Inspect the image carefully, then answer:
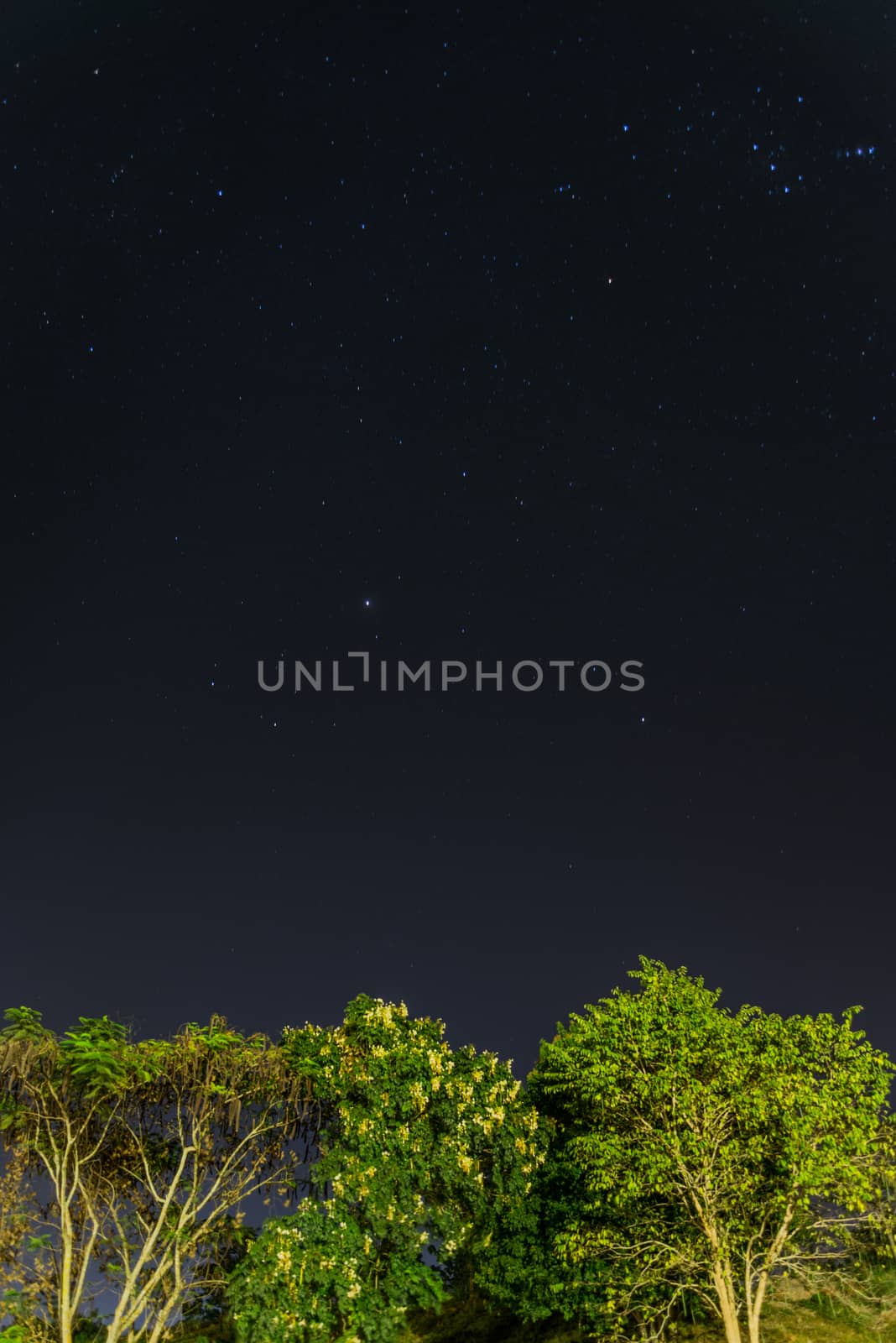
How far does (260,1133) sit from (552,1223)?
7981 millimetres

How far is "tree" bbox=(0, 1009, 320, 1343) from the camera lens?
20969mm

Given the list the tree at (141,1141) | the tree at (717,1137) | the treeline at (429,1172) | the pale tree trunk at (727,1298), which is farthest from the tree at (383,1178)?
the pale tree trunk at (727,1298)

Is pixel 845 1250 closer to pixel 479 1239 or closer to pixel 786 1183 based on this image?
pixel 786 1183

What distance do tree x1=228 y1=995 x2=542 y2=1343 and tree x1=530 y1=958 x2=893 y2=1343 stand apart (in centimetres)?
324

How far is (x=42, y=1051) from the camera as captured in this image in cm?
2108

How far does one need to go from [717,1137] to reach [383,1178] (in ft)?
26.5

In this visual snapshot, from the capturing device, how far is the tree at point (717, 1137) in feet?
57.4

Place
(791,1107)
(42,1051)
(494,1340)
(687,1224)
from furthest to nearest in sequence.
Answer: (494,1340)
(42,1051)
(687,1224)
(791,1107)

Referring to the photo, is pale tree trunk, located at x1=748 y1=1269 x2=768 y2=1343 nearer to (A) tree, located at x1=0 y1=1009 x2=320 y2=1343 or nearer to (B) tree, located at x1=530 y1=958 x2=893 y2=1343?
(B) tree, located at x1=530 y1=958 x2=893 y2=1343

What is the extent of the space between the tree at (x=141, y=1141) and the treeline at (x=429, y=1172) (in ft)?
0.26

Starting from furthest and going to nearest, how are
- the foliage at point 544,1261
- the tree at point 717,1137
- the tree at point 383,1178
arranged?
the foliage at point 544,1261 < the tree at point 383,1178 < the tree at point 717,1137

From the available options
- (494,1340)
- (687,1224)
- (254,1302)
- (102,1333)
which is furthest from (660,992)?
(102,1333)

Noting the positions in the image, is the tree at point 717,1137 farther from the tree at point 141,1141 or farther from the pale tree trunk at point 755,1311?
the tree at point 141,1141

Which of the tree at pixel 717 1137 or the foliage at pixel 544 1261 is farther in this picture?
the foliage at pixel 544 1261
